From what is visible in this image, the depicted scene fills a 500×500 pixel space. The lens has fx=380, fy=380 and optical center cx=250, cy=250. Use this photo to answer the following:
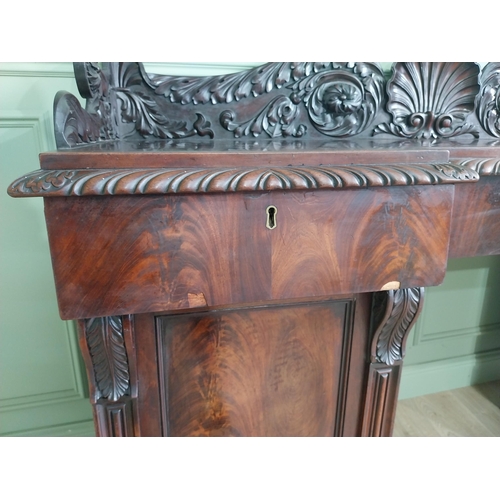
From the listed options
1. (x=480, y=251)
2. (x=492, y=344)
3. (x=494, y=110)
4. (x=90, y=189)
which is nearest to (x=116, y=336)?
(x=90, y=189)

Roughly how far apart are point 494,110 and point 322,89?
0.36 meters

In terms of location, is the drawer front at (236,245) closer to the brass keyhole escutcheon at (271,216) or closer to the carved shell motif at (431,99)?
the brass keyhole escutcheon at (271,216)

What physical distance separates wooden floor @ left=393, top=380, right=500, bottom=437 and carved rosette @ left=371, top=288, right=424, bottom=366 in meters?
0.47

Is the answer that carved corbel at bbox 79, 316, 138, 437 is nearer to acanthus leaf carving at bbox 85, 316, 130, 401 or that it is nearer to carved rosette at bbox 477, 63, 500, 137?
acanthus leaf carving at bbox 85, 316, 130, 401

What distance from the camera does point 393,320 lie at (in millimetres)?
575

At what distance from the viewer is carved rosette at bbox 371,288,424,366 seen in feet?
1.82

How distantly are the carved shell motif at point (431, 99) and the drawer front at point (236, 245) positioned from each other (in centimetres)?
33

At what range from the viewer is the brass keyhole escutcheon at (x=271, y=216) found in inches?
16.7

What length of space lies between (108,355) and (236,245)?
230 millimetres

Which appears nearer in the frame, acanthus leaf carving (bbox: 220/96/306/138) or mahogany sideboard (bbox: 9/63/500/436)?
mahogany sideboard (bbox: 9/63/500/436)

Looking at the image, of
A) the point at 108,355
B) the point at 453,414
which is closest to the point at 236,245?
the point at 108,355

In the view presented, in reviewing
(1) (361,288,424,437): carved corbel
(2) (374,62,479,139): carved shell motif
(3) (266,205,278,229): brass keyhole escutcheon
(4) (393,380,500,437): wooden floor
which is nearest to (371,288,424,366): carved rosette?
(1) (361,288,424,437): carved corbel

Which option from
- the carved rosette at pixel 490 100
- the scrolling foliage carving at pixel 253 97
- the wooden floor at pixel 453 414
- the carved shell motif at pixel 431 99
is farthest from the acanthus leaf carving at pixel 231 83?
the wooden floor at pixel 453 414

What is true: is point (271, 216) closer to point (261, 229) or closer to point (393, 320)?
point (261, 229)
